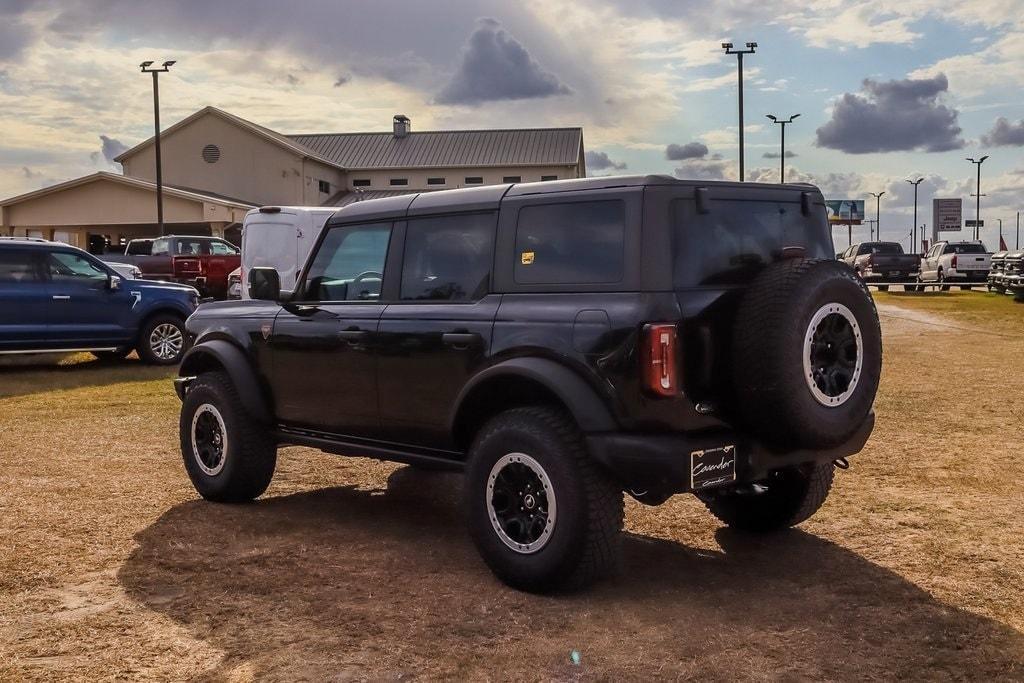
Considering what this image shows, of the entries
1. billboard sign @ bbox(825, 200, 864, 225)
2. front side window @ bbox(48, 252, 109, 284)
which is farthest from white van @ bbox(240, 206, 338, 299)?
billboard sign @ bbox(825, 200, 864, 225)

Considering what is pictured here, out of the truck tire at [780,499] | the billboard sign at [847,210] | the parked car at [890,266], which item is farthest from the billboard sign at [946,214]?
the truck tire at [780,499]

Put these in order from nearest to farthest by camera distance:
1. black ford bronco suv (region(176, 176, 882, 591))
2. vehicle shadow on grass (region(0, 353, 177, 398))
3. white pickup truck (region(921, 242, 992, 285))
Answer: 1. black ford bronco suv (region(176, 176, 882, 591))
2. vehicle shadow on grass (region(0, 353, 177, 398))
3. white pickup truck (region(921, 242, 992, 285))

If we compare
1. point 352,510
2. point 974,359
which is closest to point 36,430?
point 352,510

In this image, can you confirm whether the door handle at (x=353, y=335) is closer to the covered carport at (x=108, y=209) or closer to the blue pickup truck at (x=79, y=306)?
the blue pickup truck at (x=79, y=306)

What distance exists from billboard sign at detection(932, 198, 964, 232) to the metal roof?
180 feet

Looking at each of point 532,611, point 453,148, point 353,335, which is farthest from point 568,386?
point 453,148

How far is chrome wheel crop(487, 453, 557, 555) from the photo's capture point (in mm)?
4914

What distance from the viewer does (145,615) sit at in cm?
474

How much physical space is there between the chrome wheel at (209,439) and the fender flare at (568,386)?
2593mm

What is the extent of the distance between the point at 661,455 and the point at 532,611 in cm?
92

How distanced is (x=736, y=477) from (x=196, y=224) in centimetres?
4351

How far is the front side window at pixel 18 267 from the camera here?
14.3m

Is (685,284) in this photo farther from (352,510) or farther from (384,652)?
(352,510)

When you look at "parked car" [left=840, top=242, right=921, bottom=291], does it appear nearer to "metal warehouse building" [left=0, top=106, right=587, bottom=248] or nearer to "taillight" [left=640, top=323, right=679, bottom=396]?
"metal warehouse building" [left=0, top=106, right=587, bottom=248]
